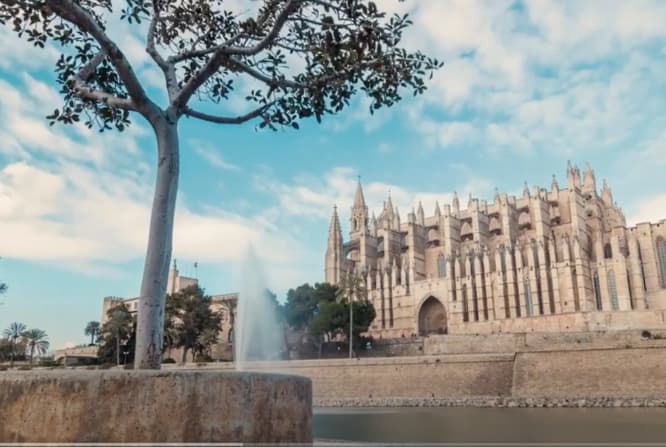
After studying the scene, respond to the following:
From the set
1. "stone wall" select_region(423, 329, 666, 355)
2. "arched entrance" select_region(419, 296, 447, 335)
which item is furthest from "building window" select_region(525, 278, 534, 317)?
"stone wall" select_region(423, 329, 666, 355)

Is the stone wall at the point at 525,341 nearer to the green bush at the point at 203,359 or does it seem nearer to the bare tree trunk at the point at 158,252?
the green bush at the point at 203,359

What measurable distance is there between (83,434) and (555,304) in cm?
4500

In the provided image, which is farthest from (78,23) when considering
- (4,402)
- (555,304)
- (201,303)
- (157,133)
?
(555,304)

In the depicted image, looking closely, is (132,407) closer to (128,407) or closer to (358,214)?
(128,407)

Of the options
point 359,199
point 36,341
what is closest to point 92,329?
point 36,341

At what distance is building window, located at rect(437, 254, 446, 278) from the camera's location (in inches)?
2211

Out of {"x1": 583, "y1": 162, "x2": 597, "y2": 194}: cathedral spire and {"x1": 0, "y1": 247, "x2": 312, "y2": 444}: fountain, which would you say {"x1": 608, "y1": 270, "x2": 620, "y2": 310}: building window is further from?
{"x1": 0, "y1": 247, "x2": 312, "y2": 444}: fountain

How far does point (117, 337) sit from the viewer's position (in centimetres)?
4172

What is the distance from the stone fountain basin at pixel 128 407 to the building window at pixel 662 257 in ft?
154

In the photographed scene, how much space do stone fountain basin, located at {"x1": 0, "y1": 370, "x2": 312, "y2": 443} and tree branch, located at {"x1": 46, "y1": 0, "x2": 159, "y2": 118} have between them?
244 centimetres

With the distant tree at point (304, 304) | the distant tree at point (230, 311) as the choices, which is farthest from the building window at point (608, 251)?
the distant tree at point (230, 311)

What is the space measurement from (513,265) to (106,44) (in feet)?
152

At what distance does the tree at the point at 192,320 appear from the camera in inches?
1658

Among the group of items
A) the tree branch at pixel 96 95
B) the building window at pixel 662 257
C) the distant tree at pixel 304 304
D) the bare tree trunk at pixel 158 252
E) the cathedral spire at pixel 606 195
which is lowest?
the bare tree trunk at pixel 158 252
